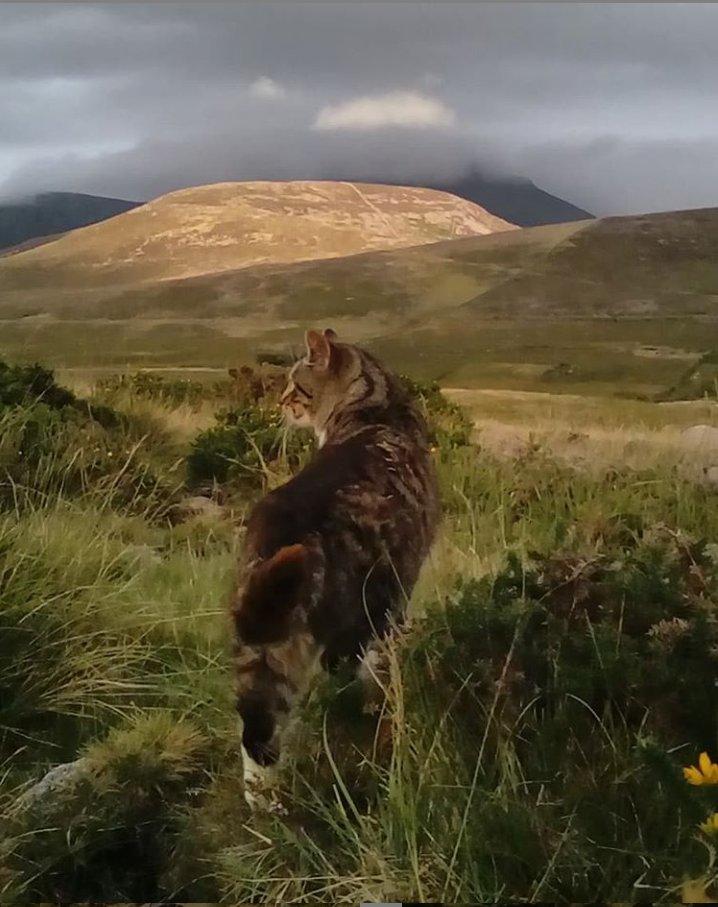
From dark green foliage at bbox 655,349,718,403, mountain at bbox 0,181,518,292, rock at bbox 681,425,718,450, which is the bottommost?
rock at bbox 681,425,718,450

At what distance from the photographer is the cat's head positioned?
209 centimetres

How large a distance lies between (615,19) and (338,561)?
1.09m

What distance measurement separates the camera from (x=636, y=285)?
215 centimetres

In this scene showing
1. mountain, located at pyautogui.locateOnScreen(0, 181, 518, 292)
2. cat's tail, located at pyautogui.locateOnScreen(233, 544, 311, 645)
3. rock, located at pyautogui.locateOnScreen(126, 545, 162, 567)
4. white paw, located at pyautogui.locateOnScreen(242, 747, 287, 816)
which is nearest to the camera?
cat's tail, located at pyautogui.locateOnScreen(233, 544, 311, 645)

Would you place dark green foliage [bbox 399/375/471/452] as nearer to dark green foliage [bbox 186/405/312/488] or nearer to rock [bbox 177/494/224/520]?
dark green foliage [bbox 186/405/312/488]

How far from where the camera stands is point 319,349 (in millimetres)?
2109

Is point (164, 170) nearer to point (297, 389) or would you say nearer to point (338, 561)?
point (297, 389)

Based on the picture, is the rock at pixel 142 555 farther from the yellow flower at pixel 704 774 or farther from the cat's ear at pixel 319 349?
the yellow flower at pixel 704 774

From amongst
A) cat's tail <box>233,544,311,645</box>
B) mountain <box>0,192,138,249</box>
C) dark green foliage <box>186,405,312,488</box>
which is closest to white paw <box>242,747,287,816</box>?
cat's tail <box>233,544,311,645</box>

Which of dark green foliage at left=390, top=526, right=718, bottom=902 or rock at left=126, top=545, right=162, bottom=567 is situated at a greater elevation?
rock at left=126, top=545, right=162, bottom=567

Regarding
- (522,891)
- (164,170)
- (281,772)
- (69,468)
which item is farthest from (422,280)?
(522,891)

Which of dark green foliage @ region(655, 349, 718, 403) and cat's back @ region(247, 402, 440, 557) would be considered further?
dark green foliage @ region(655, 349, 718, 403)

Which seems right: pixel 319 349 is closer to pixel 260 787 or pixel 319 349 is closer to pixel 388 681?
pixel 388 681

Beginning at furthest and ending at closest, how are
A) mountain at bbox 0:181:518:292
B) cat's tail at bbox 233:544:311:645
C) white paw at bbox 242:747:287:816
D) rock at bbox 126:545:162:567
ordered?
mountain at bbox 0:181:518:292 → rock at bbox 126:545:162:567 → white paw at bbox 242:747:287:816 → cat's tail at bbox 233:544:311:645
